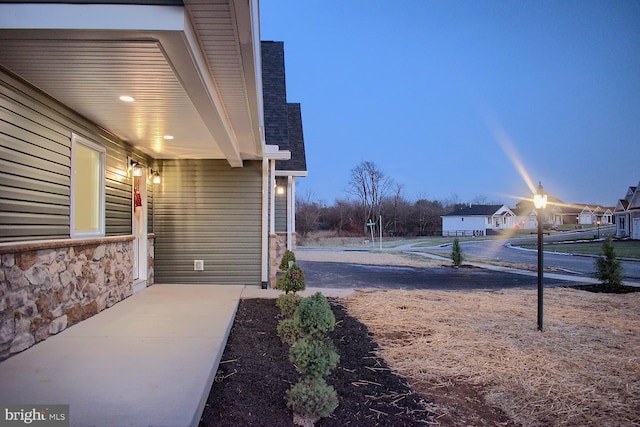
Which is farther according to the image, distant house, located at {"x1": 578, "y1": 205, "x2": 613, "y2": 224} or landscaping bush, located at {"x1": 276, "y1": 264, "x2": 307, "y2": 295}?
distant house, located at {"x1": 578, "y1": 205, "x2": 613, "y2": 224}

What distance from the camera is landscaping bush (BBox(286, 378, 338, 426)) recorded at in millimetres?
2492

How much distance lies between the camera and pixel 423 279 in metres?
10.6

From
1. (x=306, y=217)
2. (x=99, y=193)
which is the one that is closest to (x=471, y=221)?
(x=306, y=217)

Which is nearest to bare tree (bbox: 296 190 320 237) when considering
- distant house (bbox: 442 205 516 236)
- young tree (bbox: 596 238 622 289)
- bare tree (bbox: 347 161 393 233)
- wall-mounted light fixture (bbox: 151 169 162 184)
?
bare tree (bbox: 347 161 393 233)

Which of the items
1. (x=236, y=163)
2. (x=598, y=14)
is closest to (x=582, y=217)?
(x=598, y=14)

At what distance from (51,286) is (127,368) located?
1.55 m

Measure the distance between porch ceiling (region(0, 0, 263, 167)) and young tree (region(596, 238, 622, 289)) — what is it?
26.2 ft

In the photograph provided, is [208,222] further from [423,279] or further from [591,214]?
[591,214]

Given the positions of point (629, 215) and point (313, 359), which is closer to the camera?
point (313, 359)

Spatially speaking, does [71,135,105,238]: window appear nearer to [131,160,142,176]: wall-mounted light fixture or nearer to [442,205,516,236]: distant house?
[131,160,142,176]: wall-mounted light fixture

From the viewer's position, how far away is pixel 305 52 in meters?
78.7

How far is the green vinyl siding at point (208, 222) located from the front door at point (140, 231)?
46 centimetres

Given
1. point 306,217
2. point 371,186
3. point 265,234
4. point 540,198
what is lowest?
point 265,234

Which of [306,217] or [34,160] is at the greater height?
[34,160]
